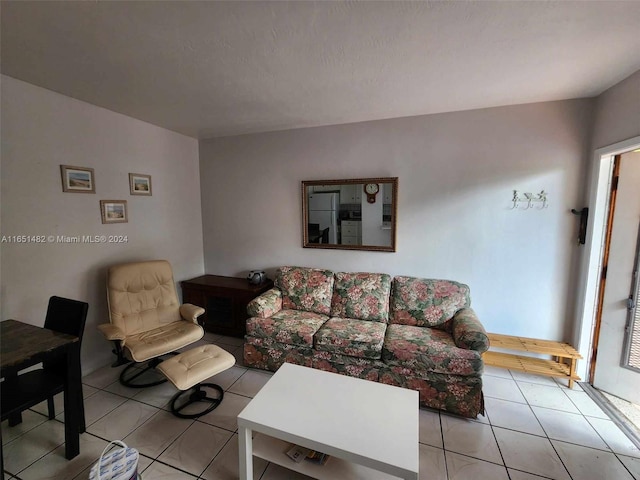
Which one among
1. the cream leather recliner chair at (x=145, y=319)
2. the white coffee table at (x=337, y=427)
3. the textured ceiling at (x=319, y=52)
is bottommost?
the white coffee table at (x=337, y=427)

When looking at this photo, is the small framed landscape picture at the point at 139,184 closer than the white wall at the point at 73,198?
No

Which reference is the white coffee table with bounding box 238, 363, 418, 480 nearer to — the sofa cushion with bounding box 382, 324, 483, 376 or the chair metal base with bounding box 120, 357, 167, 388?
the sofa cushion with bounding box 382, 324, 483, 376

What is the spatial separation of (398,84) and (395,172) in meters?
0.94

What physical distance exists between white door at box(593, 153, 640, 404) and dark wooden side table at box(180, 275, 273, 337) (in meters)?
3.16

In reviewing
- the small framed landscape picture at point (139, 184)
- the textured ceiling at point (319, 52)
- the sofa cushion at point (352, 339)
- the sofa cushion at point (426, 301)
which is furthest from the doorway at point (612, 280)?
the small framed landscape picture at point (139, 184)

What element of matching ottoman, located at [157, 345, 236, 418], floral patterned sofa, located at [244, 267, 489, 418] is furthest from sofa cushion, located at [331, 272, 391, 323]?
matching ottoman, located at [157, 345, 236, 418]

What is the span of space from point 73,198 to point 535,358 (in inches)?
170

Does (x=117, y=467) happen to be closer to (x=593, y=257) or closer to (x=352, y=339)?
(x=352, y=339)

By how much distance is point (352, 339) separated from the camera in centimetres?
227

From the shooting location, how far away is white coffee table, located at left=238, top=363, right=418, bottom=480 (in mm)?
1249

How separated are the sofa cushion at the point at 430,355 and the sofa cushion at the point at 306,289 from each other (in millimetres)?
789

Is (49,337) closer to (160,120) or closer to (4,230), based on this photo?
(4,230)

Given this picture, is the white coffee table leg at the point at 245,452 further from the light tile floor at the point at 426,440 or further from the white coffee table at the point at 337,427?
the light tile floor at the point at 426,440

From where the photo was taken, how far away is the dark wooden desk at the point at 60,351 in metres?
1.50
